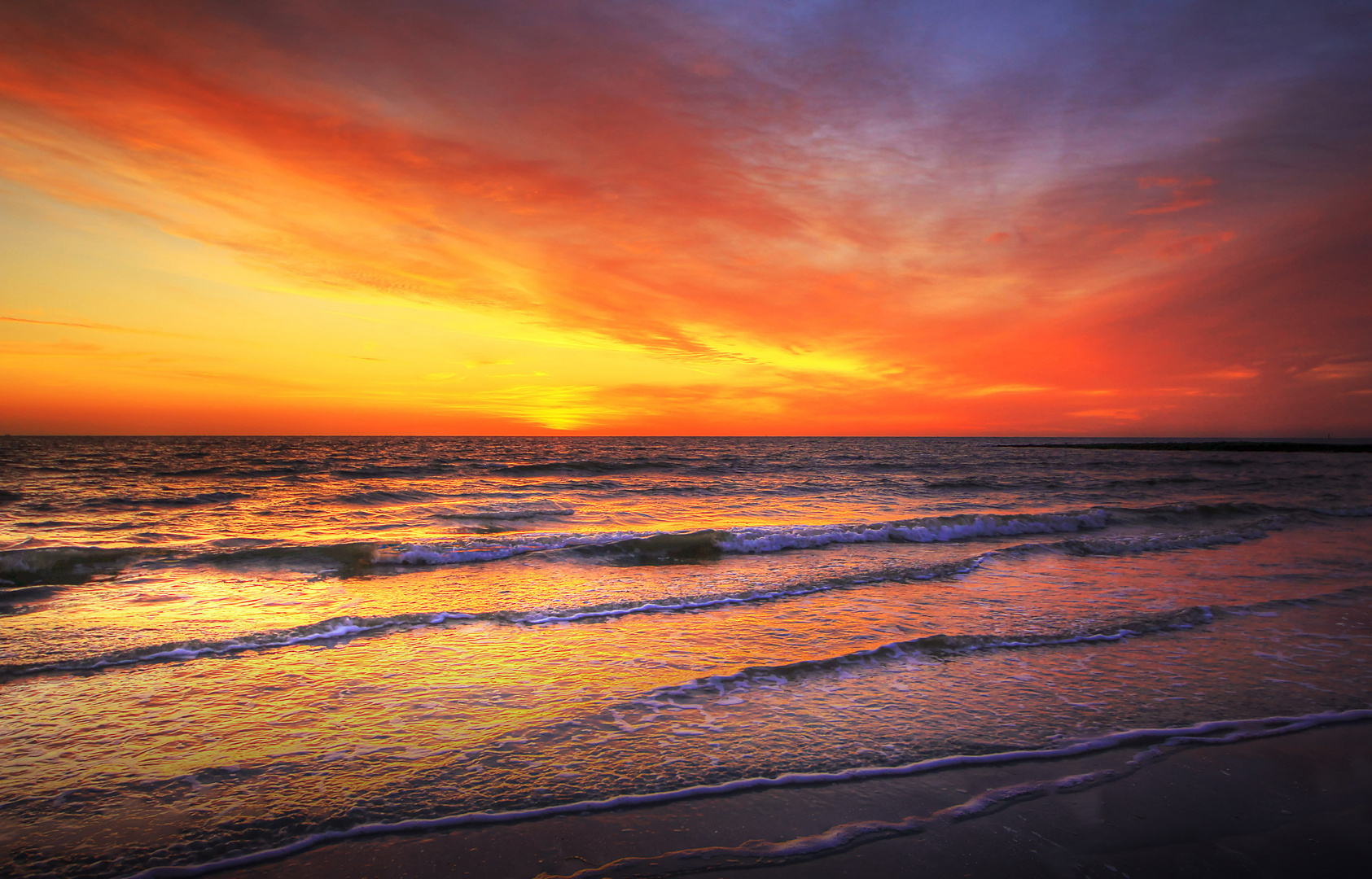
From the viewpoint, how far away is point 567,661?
6.80 m

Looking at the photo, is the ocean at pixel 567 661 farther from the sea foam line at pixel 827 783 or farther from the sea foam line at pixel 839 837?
the sea foam line at pixel 839 837

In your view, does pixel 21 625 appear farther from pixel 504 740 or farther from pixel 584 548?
pixel 584 548

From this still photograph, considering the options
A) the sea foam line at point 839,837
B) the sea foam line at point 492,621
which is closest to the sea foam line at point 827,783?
the sea foam line at point 839,837

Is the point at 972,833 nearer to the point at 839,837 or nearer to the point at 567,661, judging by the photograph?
the point at 839,837

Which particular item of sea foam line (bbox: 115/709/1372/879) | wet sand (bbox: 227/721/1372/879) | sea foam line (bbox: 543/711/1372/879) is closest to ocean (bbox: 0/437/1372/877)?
sea foam line (bbox: 115/709/1372/879)

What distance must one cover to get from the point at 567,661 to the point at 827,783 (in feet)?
11.2

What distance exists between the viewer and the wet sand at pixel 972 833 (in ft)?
11.2

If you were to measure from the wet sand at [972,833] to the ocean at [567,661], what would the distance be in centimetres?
24

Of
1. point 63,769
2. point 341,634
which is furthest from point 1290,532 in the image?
point 63,769

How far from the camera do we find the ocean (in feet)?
13.8

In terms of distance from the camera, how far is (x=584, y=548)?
14.1 metres

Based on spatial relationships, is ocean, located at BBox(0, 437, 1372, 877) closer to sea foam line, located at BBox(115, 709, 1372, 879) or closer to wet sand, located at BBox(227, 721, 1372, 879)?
sea foam line, located at BBox(115, 709, 1372, 879)

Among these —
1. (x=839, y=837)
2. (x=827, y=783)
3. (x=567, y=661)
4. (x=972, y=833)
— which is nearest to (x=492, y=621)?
(x=567, y=661)

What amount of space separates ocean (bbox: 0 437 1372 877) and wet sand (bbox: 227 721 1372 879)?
241 millimetres
